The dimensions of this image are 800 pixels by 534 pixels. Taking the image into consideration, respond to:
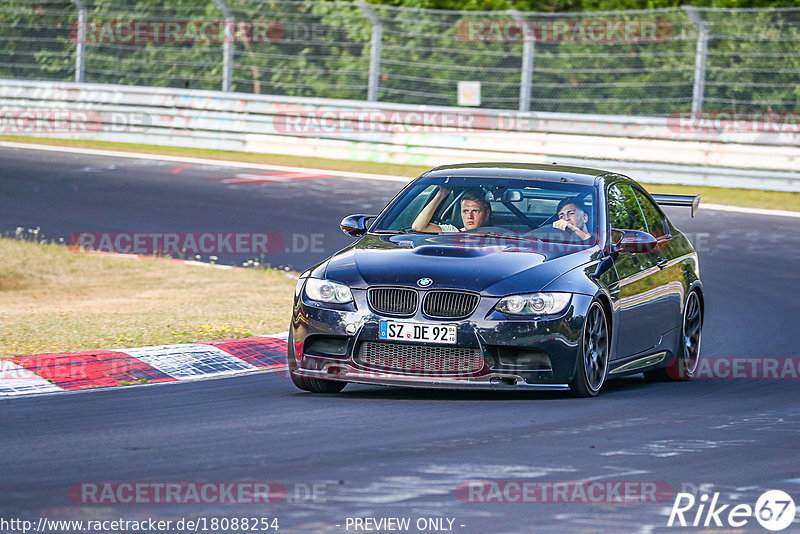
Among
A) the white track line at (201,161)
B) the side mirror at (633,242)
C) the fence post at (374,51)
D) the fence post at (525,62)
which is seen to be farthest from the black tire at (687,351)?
the fence post at (374,51)

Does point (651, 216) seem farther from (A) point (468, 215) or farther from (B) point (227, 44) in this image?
(B) point (227, 44)

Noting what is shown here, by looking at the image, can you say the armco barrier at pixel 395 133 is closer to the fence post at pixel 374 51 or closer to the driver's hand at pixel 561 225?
the fence post at pixel 374 51

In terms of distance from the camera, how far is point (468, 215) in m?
9.38

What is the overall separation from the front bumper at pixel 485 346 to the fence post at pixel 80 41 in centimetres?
2057

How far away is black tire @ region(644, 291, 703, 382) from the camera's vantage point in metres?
10.1

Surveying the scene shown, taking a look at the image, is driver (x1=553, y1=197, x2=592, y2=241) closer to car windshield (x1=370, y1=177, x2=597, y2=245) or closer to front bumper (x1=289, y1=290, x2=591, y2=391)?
car windshield (x1=370, y1=177, x2=597, y2=245)

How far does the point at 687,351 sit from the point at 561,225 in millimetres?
1699

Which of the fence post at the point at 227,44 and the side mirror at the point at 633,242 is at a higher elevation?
the fence post at the point at 227,44

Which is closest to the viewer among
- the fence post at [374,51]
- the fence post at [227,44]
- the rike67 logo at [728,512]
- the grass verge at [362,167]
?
the rike67 logo at [728,512]

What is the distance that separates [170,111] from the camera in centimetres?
2644

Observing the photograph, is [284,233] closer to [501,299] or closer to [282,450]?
[501,299]

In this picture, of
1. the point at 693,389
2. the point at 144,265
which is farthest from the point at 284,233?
the point at 693,389

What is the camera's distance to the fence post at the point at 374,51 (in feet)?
81.0

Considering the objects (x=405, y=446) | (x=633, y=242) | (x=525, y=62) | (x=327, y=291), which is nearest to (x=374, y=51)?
(x=525, y=62)
